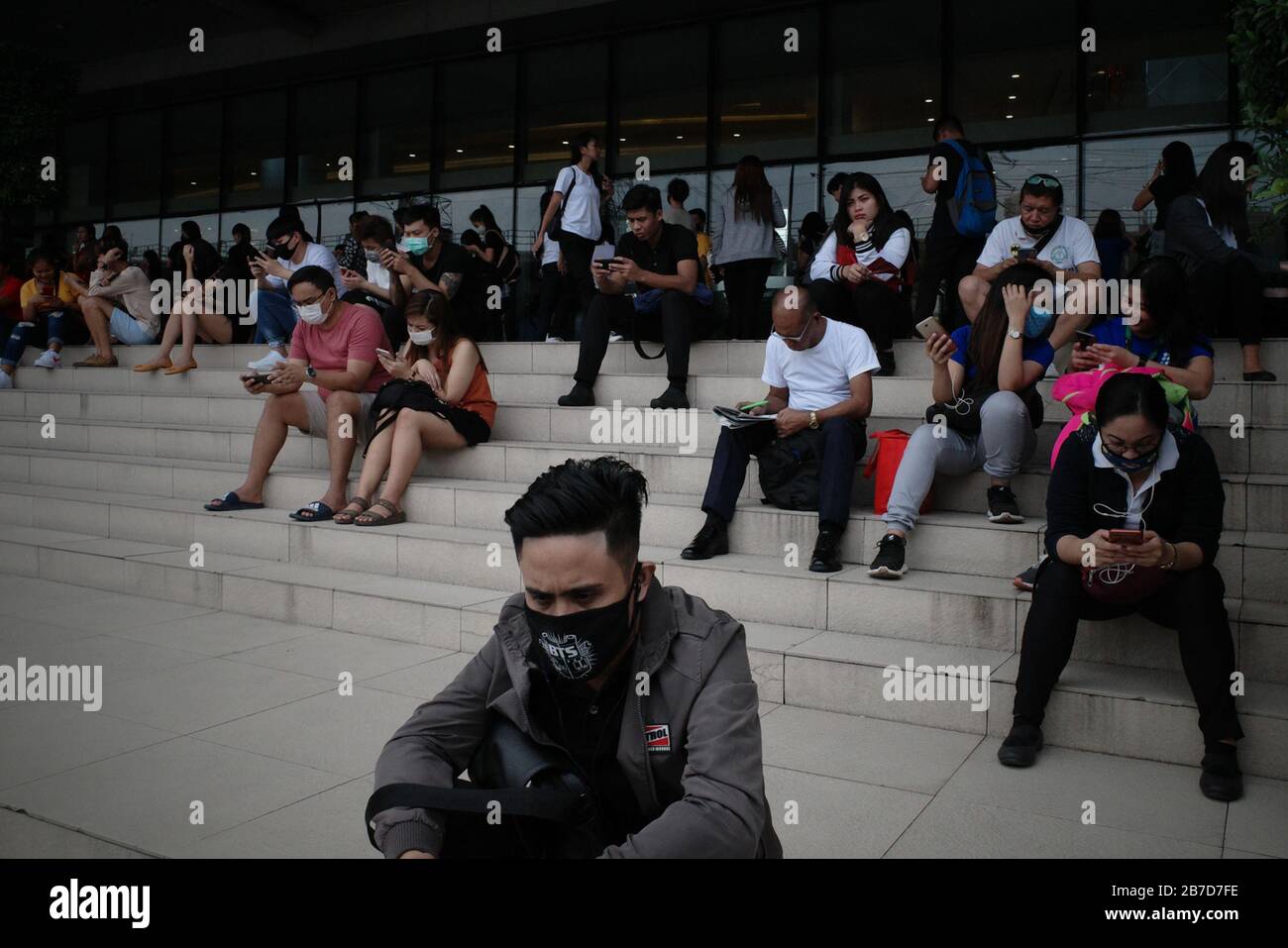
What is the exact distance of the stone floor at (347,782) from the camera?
122 inches

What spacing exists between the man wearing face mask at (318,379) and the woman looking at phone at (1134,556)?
14.4ft

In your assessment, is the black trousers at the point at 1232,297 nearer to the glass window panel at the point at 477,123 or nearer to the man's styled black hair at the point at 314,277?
the man's styled black hair at the point at 314,277

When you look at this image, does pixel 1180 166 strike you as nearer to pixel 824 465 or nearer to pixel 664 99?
pixel 824 465

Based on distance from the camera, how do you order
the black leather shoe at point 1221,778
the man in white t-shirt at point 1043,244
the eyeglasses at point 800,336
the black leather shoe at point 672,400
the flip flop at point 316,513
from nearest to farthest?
the black leather shoe at point 1221,778 < the eyeglasses at point 800,336 < the man in white t-shirt at point 1043,244 < the flip flop at point 316,513 < the black leather shoe at point 672,400

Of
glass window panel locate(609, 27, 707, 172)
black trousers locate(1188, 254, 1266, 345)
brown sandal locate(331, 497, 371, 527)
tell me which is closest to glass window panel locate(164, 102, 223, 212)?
glass window panel locate(609, 27, 707, 172)

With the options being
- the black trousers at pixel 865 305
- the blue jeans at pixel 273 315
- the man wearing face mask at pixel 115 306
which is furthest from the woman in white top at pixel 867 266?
the man wearing face mask at pixel 115 306

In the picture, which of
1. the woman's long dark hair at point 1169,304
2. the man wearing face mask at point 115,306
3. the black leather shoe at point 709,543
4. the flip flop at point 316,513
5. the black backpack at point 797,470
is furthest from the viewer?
the man wearing face mask at point 115,306

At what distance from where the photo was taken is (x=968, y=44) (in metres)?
10.5

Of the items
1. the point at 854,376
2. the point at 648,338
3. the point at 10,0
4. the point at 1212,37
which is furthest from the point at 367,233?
the point at 10,0

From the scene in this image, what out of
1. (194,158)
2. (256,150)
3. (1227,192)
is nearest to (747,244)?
(1227,192)

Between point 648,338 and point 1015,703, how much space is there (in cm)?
446

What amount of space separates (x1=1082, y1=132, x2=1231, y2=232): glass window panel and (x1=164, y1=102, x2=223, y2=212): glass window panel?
39.3ft

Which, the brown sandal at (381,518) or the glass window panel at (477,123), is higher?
the glass window panel at (477,123)

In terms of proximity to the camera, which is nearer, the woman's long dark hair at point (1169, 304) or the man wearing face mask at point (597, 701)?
the man wearing face mask at point (597, 701)
